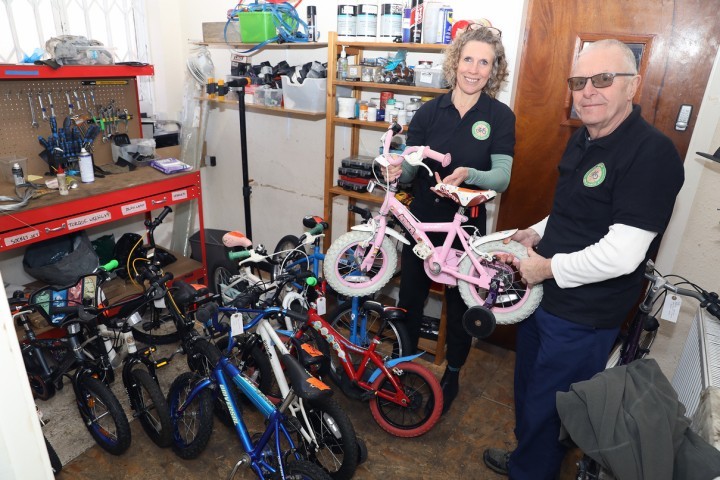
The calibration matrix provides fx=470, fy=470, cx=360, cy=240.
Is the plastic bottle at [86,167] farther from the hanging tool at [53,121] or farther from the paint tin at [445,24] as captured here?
the paint tin at [445,24]

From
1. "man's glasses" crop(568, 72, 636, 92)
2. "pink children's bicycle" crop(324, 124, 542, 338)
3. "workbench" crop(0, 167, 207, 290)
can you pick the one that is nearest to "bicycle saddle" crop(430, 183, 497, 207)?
"pink children's bicycle" crop(324, 124, 542, 338)

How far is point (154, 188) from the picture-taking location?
2.88m

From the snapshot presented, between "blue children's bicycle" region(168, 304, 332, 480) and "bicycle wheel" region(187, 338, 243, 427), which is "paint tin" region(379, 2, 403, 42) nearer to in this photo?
"blue children's bicycle" region(168, 304, 332, 480)

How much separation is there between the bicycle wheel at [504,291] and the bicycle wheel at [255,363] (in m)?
0.94

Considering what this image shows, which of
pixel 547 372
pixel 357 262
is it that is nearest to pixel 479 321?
pixel 547 372

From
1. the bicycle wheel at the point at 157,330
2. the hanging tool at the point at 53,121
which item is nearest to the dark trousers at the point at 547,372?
the bicycle wheel at the point at 157,330

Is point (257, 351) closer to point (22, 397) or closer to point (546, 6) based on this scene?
point (22, 397)

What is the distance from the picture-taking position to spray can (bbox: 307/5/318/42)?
9.96ft

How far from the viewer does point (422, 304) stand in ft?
7.77

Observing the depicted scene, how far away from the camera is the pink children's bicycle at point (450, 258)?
1.79m

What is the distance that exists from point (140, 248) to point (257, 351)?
1411mm

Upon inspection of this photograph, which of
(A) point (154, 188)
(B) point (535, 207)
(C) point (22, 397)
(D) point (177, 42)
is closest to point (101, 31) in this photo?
(D) point (177, 42)

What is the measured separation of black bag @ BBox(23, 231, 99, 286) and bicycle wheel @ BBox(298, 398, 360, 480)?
5.89 feet

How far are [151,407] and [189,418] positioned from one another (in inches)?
7.3
